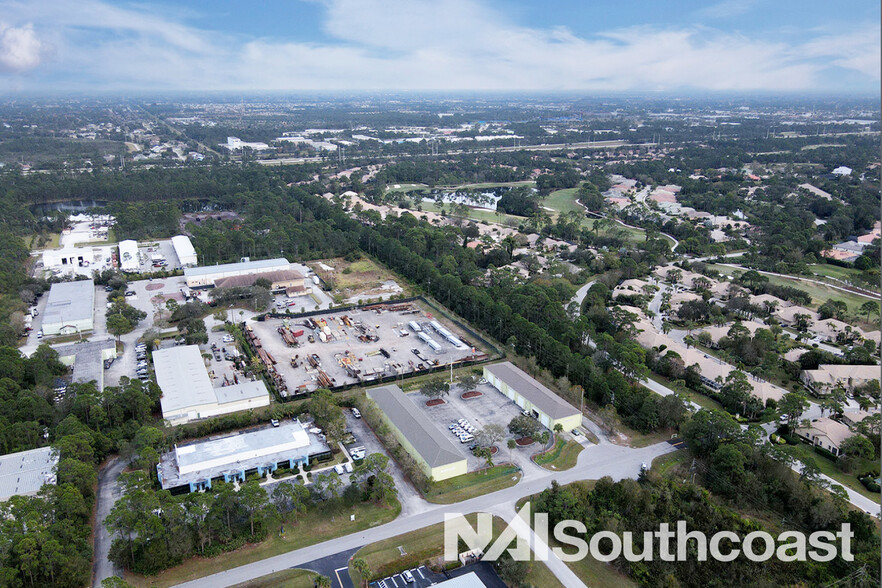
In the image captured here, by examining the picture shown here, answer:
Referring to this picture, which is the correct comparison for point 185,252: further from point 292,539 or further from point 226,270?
point 292,539

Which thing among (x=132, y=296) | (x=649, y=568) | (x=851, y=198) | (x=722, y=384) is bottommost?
(x=649, y=568)

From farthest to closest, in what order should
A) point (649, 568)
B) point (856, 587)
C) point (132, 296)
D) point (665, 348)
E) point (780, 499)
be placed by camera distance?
point (132, 296) < point (665, 348) < point (780, 499) < point (649, 568) < point (856, 587)

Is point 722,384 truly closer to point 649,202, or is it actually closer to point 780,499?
point 780,499

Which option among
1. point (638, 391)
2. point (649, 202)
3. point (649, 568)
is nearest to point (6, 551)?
A: point (649, 568)

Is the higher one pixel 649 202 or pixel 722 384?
pixel 649 202

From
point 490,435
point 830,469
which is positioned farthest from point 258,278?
point 830,469

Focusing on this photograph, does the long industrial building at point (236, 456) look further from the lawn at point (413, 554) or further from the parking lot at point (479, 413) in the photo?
the lawn at point (413, 554)

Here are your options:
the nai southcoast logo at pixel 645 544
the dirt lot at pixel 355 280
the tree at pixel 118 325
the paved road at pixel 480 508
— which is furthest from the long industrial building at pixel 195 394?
the dirt lot at pixel 355 280
